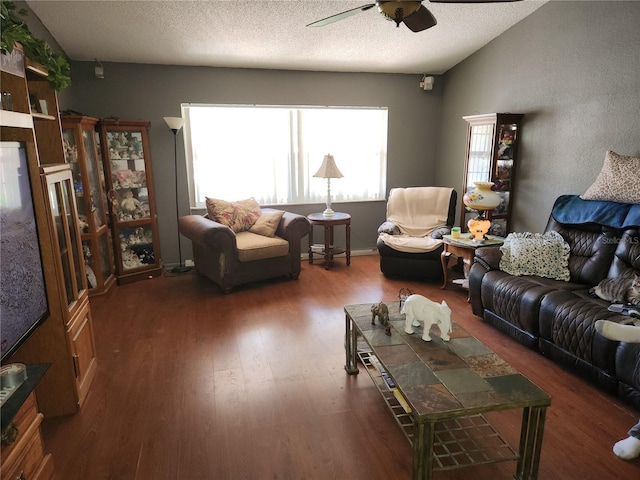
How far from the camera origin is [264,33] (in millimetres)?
3725

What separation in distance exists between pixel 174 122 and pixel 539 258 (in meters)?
3.59

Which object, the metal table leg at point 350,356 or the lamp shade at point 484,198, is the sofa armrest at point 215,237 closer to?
the metal table leg at point 350,356

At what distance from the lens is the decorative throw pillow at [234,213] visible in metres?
4.25

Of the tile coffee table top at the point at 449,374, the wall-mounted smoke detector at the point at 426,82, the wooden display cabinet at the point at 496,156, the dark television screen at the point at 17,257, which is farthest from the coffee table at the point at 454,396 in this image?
the wall-mounted smoke detector at the point at 426,82

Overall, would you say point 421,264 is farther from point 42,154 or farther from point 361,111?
point 42,154

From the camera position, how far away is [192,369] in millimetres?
2592

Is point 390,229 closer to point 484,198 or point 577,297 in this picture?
point 484,198

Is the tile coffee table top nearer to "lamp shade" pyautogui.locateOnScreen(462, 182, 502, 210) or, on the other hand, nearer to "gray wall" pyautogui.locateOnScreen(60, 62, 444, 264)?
"lamp shade" pyautogui.locateOnScreen(462, 182, 502, 210)

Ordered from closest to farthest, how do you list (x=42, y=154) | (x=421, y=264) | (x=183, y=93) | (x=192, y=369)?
(x=42, y=154), (x=192, y=369), (x=421, y=264), (x=183, y=93)

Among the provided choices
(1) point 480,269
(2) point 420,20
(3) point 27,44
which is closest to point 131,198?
(3) point 27,44

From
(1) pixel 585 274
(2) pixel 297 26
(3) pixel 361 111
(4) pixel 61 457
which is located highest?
(2) pixel 297 26

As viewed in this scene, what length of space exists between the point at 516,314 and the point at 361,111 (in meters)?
3.22

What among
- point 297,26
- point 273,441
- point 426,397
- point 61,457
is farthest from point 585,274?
point 61,457

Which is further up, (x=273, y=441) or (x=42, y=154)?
(x=42, y=154)
